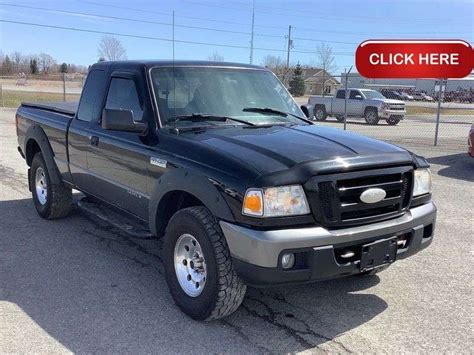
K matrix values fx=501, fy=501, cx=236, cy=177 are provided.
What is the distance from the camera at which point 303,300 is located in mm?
4055

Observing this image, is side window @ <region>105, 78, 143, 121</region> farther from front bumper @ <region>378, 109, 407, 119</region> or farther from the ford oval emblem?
front bumper @ <region>378, 109, 407, 119</region>

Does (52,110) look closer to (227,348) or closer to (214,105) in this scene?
(214,105)

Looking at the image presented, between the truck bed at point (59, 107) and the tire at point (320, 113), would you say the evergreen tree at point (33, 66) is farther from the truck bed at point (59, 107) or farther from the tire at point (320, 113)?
the truck bed at point (59, 107)

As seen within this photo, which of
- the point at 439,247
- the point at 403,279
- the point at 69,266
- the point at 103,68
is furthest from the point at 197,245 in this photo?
the point at 439,247

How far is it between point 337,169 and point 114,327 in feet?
6.28

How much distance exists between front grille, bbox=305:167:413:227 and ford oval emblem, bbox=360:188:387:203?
0.02 m

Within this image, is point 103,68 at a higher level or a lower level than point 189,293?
higher

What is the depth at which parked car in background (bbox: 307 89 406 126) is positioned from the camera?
24.1 metres

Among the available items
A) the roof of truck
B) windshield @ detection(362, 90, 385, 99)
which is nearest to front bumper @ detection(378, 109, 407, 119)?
windshield @ detection(362, 90, 385, 99)

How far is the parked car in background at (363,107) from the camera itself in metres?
24.1

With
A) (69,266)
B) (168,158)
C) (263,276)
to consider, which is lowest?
(69,266)

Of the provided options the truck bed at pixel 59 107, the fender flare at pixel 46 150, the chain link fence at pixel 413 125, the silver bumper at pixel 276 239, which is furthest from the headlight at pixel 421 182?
the chain link fence at pixel 413 125

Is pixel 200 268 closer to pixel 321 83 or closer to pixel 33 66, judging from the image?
pixel 321 83

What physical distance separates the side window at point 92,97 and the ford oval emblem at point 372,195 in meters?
Answer: 2.99
